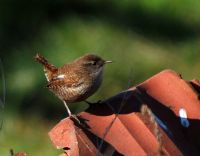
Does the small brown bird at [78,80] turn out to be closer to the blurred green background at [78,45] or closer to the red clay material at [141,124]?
Result: the red clay material at [141,124]

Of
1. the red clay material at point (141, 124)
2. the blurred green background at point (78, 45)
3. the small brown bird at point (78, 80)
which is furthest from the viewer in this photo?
the blurred green background at point (78, 45)

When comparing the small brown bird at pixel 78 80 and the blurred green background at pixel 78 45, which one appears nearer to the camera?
the small brown bird at pixel 78 80

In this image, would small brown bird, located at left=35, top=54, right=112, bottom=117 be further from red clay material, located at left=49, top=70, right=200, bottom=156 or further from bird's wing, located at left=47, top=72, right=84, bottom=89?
red clay material, located at left=49, top=70, right=200, bottom=156

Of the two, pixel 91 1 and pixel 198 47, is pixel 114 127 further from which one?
pixel 91 1

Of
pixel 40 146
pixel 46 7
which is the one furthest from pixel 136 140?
pixel 46 7

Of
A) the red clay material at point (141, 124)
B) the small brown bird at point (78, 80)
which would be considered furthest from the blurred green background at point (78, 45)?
the red clay material at point (141, 124)

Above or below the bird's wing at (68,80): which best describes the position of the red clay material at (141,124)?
below

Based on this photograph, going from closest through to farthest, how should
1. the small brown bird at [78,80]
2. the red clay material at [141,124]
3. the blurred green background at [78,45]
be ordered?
the red clay material at [141,124]
the small brown bird at [78,80]
the blurred green background at [78,45]
